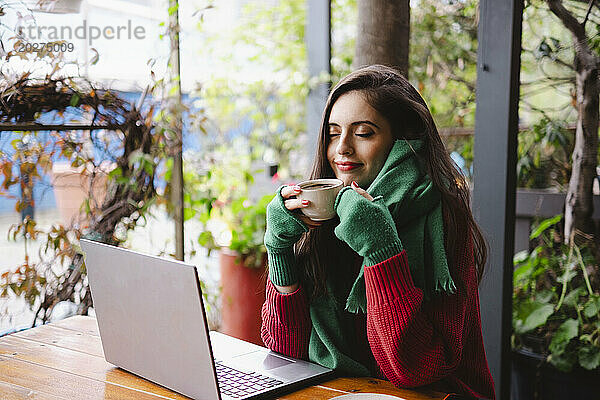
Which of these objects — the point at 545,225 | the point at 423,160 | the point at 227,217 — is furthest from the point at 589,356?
the point at 227,217

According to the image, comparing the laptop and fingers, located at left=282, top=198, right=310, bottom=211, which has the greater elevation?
fingers, located at left=282, top=198, right=310, bottom=211

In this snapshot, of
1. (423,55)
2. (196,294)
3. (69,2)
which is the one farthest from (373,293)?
(423,55)

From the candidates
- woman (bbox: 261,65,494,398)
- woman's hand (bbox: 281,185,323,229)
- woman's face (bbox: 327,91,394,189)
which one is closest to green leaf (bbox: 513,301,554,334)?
woman (bbox: 261,65,494,398)

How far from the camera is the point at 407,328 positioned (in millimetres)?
1231

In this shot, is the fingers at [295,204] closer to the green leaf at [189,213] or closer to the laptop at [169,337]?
the laptop at [169,337]

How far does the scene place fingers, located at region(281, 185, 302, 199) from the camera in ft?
4.28

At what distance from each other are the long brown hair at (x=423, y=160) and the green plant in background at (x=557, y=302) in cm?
110

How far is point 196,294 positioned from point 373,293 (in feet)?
1.27

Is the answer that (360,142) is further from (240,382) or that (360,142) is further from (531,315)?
(531,315)

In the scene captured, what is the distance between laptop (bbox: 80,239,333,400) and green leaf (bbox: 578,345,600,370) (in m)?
1.39

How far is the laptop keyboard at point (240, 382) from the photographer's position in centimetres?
119

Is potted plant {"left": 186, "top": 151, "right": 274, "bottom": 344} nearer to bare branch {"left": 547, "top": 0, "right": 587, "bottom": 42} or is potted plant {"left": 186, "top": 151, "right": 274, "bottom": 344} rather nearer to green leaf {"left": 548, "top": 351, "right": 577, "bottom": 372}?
green leaf {"left": 548, "top": 351, "right": 577, "bottom": 372}

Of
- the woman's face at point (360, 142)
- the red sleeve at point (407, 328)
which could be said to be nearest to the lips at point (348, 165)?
the woman's face at point (360, 142)

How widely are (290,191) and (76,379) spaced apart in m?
0.57
